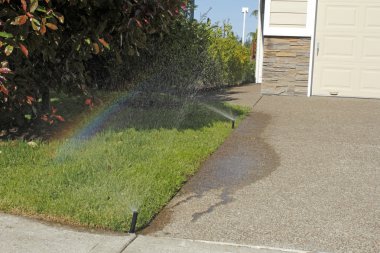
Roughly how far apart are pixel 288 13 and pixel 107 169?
7352mm

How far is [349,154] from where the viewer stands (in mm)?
6793

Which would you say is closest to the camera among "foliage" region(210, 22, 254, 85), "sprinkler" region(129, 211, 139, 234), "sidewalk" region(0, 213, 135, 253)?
"sidewalk" region(0, 213, 135, 253)

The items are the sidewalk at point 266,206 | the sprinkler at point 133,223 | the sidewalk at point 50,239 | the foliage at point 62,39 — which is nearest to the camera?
the sidewalk at point 50,239

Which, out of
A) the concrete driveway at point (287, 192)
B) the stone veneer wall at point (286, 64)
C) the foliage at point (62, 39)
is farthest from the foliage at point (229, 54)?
the foliage at point (62, 39)

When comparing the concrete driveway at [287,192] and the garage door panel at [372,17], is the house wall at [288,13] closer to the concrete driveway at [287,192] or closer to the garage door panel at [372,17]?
the garage door panel at [372,17]

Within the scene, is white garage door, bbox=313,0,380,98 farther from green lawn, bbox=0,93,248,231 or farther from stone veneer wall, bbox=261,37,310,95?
green lawn, bbox=0,93,248,231

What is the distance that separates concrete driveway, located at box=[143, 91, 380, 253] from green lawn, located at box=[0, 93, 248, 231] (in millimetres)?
219

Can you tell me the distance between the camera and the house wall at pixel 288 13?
1162 cm

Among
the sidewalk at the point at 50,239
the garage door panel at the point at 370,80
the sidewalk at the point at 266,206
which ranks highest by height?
the garage door panel at the point at 370,80

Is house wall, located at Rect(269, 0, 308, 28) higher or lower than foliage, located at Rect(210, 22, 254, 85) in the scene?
higher

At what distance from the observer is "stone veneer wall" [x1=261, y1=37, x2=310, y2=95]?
1178 cm

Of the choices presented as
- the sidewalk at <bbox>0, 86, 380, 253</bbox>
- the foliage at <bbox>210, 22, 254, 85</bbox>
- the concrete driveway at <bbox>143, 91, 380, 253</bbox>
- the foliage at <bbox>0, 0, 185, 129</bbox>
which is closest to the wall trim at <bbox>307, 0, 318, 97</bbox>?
the foliage at <bbox>210, 22, 254, 85</bbox>

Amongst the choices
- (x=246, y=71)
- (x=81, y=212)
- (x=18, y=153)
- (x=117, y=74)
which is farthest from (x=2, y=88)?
(x=246, y=71)

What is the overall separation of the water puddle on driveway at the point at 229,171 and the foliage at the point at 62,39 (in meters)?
1.70
